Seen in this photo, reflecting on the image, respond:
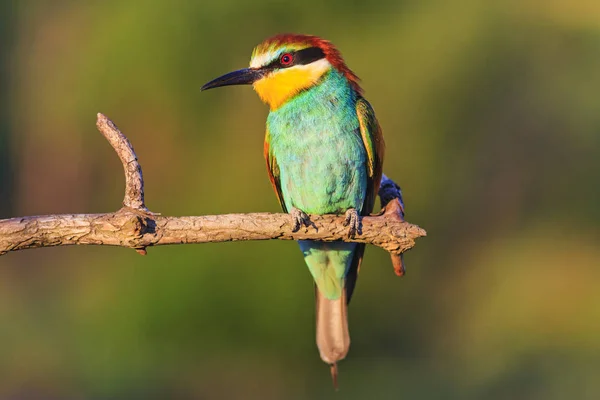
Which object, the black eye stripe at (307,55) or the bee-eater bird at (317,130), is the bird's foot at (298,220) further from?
the black eye stripe at (307,55)

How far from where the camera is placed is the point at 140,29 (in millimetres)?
5234

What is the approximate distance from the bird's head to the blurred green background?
1.78 meters

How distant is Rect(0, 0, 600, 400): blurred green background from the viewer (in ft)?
15.8

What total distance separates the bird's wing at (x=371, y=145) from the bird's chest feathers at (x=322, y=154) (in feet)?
0.07

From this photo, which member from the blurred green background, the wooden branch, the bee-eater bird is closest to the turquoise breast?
the bee-eater bird

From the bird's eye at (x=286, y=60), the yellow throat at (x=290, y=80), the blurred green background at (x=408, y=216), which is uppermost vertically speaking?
the bird's eye at (x=286, y=60)

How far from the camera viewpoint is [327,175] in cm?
276

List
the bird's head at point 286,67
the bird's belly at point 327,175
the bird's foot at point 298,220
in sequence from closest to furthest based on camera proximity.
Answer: the bird's foot at point 298,220 → the bird's belly at point 327,175 → the bird's head at point 286,67

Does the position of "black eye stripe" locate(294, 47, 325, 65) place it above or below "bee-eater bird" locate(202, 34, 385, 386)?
above

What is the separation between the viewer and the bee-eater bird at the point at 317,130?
2781 millimetres

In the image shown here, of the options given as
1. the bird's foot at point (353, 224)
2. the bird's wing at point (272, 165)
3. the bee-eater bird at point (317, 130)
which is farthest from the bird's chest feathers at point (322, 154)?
the bird's foot at point (353, 224)

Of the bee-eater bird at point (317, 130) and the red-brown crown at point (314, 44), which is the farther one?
the red-brown crown at point (314, 44)

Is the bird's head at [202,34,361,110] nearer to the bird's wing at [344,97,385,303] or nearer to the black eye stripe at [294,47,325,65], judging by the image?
the black eye stripe at [294,47,325,65]

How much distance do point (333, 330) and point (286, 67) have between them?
0.99m
